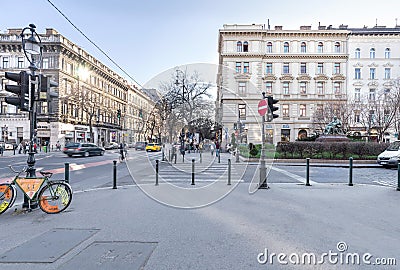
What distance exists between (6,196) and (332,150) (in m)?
22.1

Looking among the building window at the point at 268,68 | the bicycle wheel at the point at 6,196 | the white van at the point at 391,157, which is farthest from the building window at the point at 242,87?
the building window at the point at 268,68

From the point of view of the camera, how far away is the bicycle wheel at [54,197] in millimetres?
6508

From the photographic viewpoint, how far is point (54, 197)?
664 cm

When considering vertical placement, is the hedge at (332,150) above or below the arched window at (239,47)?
below

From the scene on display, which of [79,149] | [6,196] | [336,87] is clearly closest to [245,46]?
[336,87]

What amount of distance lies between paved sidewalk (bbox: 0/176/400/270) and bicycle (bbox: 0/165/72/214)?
0.23 meters

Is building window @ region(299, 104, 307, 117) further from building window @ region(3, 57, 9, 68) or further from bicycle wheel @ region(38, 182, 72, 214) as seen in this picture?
bicycle wheel @ region(38, 182, 72, 214)

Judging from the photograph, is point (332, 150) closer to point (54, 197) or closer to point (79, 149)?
point (54, 197)

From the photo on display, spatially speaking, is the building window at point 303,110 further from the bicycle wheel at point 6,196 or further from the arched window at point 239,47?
the bicycle wheel at point 6,196

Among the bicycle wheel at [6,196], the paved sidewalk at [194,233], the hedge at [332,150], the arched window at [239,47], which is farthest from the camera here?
the arched window at [239,47]

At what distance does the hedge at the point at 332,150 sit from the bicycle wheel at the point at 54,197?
1887cm

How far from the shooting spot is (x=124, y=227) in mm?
5516

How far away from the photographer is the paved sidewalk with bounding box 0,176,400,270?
4043 millimetres

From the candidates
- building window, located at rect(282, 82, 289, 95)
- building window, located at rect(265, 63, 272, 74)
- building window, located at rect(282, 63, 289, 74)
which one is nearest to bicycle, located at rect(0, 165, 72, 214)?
building window, located at rect(265, 63, 272, 74)
